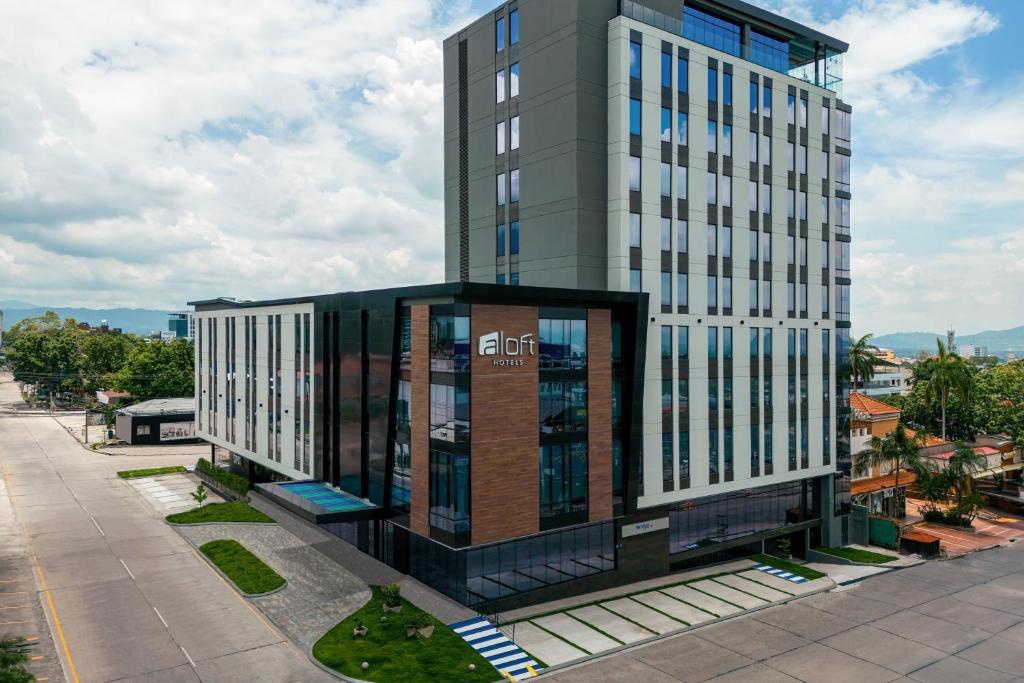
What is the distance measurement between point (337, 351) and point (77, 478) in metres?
43.2

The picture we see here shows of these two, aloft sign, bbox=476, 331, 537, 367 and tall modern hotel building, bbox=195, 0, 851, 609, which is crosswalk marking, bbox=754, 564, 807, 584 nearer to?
tall modern hotel building, bbox=195, 0, 851, 609

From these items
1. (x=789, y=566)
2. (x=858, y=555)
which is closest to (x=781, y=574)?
(x=789, y=566)

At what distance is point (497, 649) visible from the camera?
33938 millimetres

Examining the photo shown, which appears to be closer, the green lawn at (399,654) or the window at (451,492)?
the green lawn at (399,654)

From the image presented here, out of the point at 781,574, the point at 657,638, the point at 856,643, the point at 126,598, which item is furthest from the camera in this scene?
the point at 781,574

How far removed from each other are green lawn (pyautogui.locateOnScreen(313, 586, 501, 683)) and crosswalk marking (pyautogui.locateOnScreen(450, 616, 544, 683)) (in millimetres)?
541

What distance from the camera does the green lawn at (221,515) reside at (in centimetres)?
5544

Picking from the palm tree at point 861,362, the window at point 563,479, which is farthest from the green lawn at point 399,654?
the palm tree at point 861,362

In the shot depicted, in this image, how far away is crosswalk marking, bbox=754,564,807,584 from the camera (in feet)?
156

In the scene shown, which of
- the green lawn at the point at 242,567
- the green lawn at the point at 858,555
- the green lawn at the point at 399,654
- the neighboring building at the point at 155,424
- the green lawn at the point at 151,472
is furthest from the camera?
the neighboring building at the point at 155,424

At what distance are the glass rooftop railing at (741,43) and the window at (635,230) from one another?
1279 centimetres

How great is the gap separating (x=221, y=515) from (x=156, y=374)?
75104 mm

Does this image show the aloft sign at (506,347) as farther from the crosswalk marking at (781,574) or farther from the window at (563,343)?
the crosswalk marking at (781,574)

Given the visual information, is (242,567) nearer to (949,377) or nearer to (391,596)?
(391,596)
